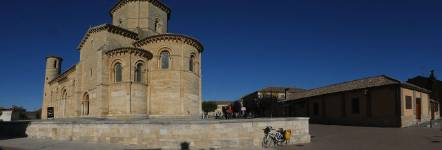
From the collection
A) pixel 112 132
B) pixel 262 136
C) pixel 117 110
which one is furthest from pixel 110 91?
pixel 262 136

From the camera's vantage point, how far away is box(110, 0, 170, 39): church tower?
28656 mm

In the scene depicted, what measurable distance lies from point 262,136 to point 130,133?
601cm

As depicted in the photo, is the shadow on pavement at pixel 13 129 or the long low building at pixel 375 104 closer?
the shadow on pavement at pixel 13 129

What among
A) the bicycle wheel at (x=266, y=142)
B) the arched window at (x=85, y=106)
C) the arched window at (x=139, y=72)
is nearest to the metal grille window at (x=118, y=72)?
the arched window at (x=139, y=72)

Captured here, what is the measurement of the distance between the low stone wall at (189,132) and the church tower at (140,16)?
15305mm

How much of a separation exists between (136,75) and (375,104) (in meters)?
20.8

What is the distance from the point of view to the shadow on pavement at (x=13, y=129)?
2044 centimetres

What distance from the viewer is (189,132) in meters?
12.5

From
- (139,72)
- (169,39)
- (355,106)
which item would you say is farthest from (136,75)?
(355,106)

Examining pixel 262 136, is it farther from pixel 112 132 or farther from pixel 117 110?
pixel 117 110

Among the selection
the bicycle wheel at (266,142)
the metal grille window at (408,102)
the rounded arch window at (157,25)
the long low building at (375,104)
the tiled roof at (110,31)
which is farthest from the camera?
the rounded arch window at (157,25)

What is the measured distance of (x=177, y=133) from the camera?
1254 centimetres

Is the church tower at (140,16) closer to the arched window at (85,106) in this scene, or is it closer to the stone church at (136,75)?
the stone church at (136,75)

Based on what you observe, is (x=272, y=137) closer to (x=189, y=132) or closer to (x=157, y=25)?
(x=189, y=132)
